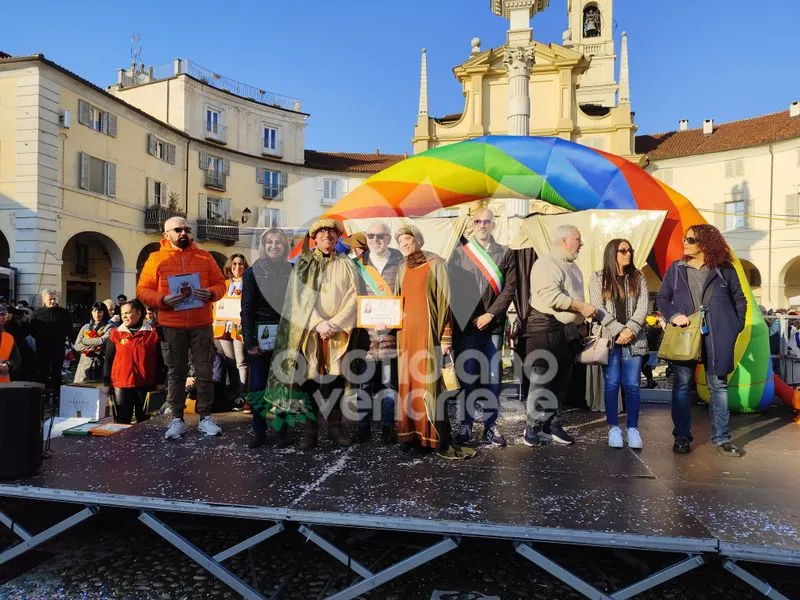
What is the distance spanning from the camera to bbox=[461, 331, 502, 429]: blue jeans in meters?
4.21

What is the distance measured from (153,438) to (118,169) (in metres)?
20.3

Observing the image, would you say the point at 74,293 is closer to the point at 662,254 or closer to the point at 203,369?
the point at 203,369

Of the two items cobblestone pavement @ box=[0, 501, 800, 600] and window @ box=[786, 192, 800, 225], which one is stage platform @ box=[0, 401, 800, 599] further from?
window @ box=[786, 192, 800, 225]

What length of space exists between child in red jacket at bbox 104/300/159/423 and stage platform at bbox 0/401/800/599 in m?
0.85

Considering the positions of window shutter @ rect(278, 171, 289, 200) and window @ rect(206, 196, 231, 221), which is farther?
window shutter @ rect(278, 171, 289, 200)

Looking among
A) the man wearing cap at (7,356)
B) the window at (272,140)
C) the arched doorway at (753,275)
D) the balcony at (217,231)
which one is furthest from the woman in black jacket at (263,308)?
the window at (272,140)

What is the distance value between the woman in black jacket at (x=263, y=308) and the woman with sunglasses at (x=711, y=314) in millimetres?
3057


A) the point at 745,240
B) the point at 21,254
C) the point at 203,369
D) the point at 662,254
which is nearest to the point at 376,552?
the point at 203,369

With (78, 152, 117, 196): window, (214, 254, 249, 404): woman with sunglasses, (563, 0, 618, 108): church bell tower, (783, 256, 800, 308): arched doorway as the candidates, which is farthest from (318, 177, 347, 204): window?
(214, 254, 249, 404): woman with sunglasses

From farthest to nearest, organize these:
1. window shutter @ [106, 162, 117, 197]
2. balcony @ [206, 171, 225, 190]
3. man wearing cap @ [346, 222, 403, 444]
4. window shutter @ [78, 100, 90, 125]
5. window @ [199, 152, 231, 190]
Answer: balcony @ [206, 171, 225, 190], window @ [199, 152, 231, 190], window shutter @ [106, 162, 117, 197], window shutter @ [78, 100, 90, 125], man wearing cap @ [346, 222, 403, 444]

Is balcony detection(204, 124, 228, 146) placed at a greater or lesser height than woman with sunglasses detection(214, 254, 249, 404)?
greater

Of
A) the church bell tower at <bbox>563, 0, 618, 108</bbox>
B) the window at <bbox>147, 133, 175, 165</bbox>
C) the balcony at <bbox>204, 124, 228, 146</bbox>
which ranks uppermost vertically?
the church bell tower at <bbox>563, 0, 618, 108</bbox>

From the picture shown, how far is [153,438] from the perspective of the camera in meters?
4.36

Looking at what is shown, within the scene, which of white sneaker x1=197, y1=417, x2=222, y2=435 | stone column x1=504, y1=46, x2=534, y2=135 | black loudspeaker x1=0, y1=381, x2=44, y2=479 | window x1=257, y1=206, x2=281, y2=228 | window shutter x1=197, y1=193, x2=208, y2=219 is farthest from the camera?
window x1=257, y1=206, x2=281, y2=228
